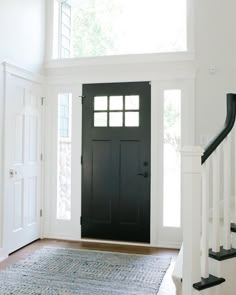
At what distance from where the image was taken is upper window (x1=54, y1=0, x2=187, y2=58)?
4.38 meters

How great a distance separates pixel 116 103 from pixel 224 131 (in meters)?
2.29

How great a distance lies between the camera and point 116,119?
448 cm

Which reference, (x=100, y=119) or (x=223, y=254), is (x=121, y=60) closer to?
(x=100, y=119)

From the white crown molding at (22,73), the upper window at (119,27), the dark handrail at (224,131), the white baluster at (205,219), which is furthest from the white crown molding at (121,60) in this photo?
Answer: the white baluster at (205,219)

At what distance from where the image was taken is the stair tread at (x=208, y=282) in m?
2.09

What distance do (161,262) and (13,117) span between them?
2410 mm

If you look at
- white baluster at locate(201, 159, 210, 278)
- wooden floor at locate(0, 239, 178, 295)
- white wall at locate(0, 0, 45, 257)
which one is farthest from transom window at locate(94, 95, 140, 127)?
white baluster at locate(201, 159, 210, 278)

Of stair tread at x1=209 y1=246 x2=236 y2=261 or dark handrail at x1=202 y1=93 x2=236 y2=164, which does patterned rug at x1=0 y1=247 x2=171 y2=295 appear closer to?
stair tread at x1=209 y1=246 x2=236 y2=261

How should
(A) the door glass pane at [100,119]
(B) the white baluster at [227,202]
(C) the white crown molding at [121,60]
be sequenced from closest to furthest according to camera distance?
(B) the white baluster at [227,202] < (C) the white crown molding at [121,60] < (A) the door glass pane at [100,119]

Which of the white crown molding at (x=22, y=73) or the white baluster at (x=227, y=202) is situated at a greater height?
the white crown molding at (x=22, y=73)

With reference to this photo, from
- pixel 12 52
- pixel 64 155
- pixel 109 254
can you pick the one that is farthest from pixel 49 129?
pixel 109 254

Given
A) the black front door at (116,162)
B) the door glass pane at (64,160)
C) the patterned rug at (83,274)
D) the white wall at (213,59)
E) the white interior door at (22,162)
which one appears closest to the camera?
the patterned rug at (83,274)

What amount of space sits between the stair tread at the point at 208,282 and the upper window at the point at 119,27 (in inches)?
117

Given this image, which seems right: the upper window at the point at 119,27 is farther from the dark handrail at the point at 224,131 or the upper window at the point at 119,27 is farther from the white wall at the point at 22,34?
the dark handrail at the point at 224,131
